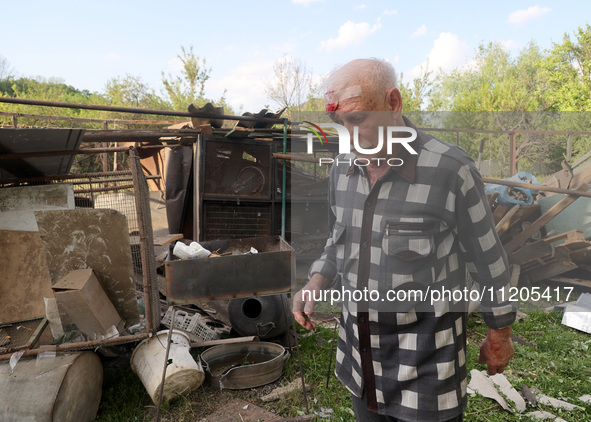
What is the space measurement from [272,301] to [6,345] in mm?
2462

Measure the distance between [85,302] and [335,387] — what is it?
7.51 ft

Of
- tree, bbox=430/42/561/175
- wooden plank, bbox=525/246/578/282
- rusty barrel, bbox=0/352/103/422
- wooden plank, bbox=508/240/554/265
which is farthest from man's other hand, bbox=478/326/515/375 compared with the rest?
tree, bbox=430/42/561/175

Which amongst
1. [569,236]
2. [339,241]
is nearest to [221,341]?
[339,241]

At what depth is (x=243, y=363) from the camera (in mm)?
4152

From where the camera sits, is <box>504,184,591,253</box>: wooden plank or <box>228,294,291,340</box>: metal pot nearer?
<box>228,294,291,340</box>: metal pot

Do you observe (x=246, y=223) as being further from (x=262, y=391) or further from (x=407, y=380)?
(x=407, y=380)

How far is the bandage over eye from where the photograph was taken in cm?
147

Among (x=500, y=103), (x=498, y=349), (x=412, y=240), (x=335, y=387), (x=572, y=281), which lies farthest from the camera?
(x=500, y=103)

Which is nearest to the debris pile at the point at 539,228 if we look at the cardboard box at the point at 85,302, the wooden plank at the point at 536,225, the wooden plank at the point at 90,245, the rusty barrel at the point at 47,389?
the wooden plank at the point at 536,225

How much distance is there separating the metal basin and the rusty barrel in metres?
1.06

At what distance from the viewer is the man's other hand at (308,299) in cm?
185

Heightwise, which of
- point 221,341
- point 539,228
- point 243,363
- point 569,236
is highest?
point 539,228

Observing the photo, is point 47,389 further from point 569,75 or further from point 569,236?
point 569,75

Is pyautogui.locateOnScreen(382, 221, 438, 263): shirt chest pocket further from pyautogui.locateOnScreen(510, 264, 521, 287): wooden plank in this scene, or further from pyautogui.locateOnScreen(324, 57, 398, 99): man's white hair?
pyautogui.locateOnScreen(510, 264, 521, 287): wooden plank
